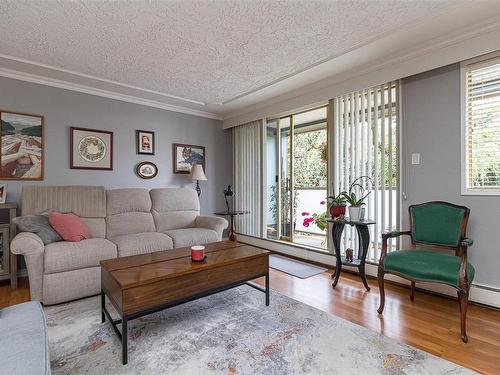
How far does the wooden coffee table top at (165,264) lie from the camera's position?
167cm

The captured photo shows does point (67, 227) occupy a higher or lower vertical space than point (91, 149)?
lower

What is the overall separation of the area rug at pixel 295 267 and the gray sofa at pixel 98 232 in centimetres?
90

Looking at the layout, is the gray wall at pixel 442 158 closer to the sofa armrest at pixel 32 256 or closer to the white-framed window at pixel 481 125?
the white-framed window at pixel 481 125

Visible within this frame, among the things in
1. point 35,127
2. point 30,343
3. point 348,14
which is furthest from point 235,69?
point 30,343

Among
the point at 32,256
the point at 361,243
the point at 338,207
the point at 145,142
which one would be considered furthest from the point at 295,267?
the point at 145,142

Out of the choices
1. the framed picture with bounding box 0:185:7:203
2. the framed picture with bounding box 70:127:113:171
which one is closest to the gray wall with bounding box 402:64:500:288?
the framed picture with bounding box 70:127:113:171

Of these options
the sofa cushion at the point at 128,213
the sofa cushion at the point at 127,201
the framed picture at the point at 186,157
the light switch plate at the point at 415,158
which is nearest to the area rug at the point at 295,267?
the light switch plate at the point at 415,158

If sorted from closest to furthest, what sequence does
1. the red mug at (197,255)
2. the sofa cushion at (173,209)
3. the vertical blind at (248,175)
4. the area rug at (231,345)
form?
the area rug at (231,345) < the red mug at (197,255) < the sofa cushion at (173,209) < the vertical blind at (248,175)

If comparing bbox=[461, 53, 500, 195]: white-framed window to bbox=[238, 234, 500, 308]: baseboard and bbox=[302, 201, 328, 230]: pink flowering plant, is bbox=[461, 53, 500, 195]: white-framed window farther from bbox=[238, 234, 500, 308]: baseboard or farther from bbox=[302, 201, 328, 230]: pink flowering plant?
bbox=[302, 201, 328, 230]: pink flowering plant

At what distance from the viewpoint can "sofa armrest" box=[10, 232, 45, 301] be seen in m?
2.21

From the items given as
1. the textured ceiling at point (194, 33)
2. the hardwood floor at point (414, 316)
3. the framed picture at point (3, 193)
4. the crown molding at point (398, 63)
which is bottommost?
the hardwood floor at point (414, 316)

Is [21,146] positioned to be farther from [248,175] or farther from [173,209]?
[248,175]

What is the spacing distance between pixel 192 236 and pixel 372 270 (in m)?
2.17

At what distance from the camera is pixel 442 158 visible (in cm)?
251
